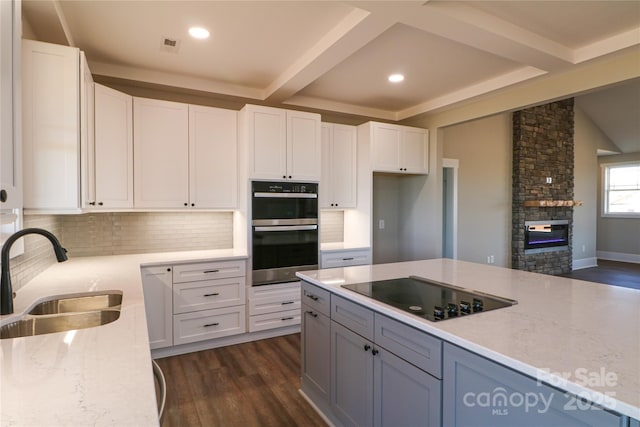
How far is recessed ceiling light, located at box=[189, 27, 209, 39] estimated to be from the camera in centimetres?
Answer: 254

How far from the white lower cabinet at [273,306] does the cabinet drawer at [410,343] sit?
200 centimetres

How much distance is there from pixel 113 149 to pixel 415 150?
3346 millimetres

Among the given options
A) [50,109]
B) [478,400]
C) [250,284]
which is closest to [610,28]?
[478,400]

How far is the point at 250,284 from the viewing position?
135 inches

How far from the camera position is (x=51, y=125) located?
2.03m

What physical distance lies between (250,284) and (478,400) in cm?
255

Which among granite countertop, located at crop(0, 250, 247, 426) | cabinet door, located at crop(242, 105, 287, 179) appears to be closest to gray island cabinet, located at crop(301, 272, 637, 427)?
granite countertop, located at crop(0, 250, 247, 426)

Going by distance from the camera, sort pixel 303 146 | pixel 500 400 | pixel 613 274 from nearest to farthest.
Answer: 1. pixel 500 400
2. pixel 303 146
3. pixel 613 274

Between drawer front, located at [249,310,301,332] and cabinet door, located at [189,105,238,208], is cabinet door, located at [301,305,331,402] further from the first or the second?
cabinet door, located at [189,105,238,208]

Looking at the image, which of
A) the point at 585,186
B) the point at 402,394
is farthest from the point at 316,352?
the point at 585,186

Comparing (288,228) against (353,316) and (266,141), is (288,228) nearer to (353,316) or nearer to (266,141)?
(266,141)

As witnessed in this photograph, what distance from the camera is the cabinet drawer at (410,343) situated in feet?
A: 4.46

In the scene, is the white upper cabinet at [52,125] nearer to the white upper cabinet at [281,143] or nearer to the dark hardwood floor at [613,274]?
the white upper cabinet at [281,143]

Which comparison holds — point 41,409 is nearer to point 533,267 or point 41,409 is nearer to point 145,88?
point 145,88
